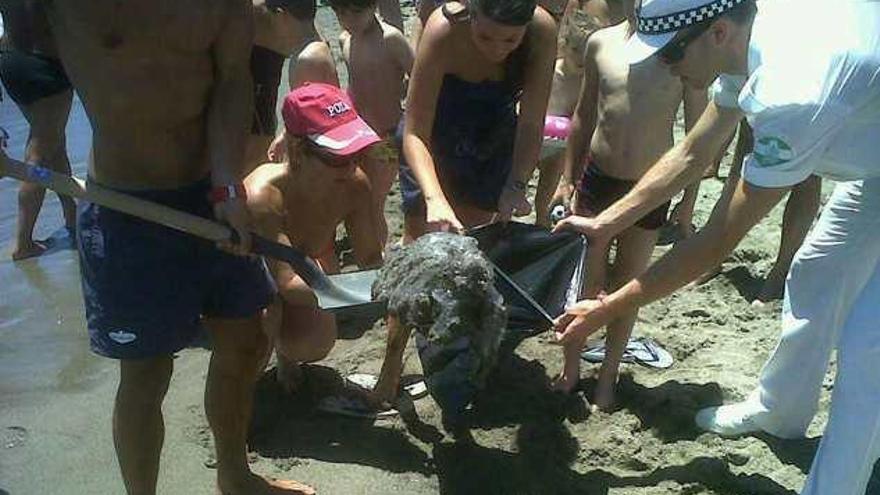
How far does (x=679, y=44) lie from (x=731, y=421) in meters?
1.37

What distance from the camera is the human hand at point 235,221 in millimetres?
2873

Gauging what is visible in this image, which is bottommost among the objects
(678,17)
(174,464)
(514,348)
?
(174,464)

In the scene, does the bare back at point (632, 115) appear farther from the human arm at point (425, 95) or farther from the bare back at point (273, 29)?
the bare back at point (273, 29)

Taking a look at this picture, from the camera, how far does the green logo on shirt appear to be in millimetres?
2611

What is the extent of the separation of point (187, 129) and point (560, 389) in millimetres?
1800

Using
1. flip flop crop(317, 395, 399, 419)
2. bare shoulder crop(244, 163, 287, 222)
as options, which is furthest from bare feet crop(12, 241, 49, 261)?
flip flop crop(317, 395, 399, 419)

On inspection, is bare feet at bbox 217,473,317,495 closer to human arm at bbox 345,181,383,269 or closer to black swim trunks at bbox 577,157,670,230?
human arm at bbox 345,181,383,269

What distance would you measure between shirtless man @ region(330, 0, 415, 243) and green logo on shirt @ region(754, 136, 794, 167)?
2.40 meters

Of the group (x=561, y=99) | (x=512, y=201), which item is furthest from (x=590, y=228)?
(x=561, y=99)

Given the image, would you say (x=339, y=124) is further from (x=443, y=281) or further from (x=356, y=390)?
(x=356, y=390)

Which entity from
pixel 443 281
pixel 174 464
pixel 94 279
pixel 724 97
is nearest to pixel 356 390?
pixel 174 464

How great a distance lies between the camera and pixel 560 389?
3.95 metres

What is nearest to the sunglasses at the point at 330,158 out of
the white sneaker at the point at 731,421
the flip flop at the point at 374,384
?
the flip flop at the point at 374,384

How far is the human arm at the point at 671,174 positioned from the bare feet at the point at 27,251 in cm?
336
